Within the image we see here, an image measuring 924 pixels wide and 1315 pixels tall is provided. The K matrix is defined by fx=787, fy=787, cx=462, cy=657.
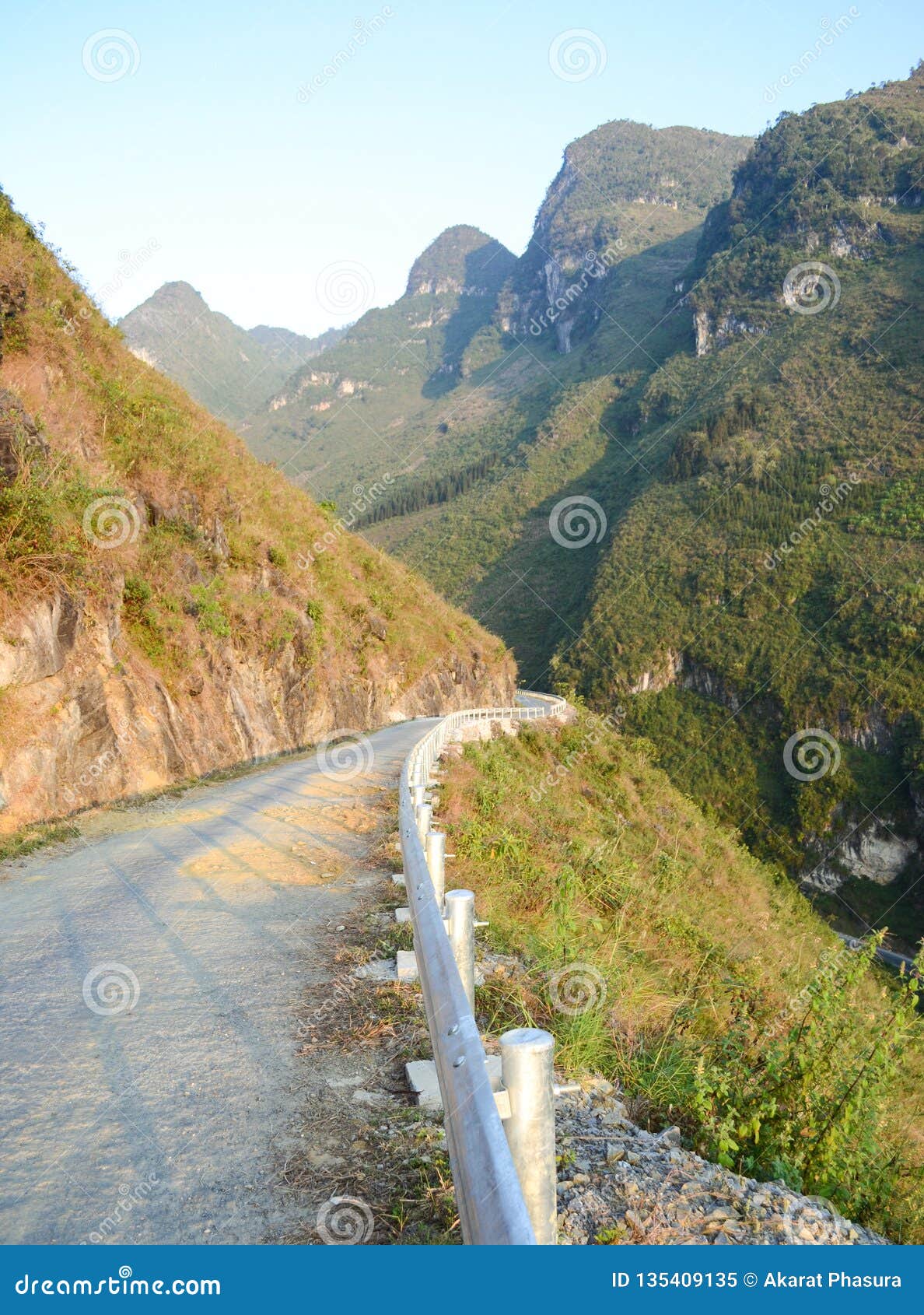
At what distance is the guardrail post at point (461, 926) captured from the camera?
10.9 feet

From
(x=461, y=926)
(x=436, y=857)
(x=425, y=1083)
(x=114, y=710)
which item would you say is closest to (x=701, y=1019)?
(x=436, y=857)

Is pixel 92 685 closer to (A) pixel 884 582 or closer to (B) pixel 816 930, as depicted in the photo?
(B) pixel 816 930

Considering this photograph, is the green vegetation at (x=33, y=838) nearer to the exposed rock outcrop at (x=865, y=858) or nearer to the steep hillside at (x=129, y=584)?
the steep hillside at (x=129, y=584)

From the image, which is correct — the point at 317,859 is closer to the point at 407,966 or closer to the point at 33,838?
the point at 33,838

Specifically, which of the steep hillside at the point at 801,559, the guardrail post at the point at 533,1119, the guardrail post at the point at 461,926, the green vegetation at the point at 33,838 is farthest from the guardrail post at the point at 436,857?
the steep hillside at the point at 801,559

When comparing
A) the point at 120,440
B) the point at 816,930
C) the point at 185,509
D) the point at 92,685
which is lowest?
the point at 816,930

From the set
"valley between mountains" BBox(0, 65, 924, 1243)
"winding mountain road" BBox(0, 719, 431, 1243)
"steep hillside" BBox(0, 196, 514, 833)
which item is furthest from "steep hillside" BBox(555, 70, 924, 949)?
"winding mountain road" BBox(0, 719, 431, 1243)

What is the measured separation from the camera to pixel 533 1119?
2021mm

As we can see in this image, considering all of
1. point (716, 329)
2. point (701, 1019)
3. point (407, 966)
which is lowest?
point (701, 1019)

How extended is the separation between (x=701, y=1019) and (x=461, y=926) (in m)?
3.79

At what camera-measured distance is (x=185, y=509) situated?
17.1 metres

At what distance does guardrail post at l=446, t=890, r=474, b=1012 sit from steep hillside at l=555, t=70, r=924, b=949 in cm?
5913

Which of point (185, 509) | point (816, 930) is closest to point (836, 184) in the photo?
point (816, 930)

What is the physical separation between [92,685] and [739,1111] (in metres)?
9.60
